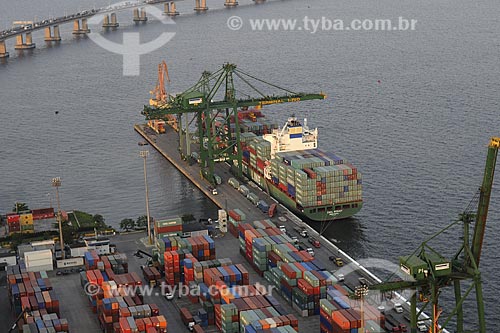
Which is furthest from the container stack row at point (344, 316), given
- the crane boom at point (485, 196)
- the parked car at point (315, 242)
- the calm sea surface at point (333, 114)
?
the parked car at point (315, 242)

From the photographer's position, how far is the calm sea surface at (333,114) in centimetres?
7656

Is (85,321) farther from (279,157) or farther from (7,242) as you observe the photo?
(279,157)

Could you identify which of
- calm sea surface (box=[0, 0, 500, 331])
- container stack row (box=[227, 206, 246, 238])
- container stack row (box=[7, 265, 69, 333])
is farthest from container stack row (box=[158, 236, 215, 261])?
calm sea surface (box=[0, 0, 500, 331])

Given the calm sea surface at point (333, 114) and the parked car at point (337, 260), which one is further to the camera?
the calm sea surface at point (333, 114)

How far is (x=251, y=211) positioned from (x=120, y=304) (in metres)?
22.7

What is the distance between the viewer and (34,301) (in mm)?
57000

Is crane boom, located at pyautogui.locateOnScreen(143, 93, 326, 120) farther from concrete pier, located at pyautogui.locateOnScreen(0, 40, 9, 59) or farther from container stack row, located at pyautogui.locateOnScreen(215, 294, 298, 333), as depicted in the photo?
concrete pier, located at pyautogui.locateOnScreen(0, 40, 9, 59)

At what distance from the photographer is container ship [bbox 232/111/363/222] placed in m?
74.4

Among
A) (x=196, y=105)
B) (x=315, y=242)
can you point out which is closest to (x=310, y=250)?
(x=315, y=242)

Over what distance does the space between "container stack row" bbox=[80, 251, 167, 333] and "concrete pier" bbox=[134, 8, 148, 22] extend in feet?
442

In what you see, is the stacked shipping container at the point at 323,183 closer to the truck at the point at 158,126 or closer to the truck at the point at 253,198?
the truck at the point at 253,198

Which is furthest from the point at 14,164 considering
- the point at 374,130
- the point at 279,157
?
the point at 374,130

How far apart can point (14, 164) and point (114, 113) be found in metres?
21.9

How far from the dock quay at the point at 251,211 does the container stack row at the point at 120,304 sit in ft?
26.9
